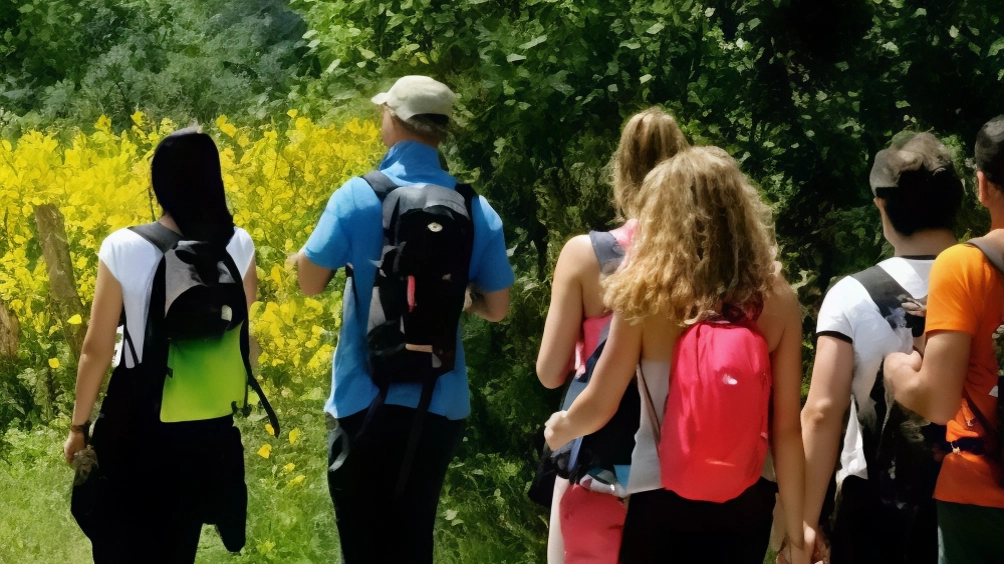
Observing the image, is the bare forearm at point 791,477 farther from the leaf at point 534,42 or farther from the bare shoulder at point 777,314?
the leaf at point 534,42

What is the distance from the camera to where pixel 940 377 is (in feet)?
8.79

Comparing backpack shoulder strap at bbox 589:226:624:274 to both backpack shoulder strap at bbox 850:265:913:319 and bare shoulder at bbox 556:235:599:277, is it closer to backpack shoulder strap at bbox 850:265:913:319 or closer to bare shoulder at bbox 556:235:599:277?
bare shoulder at bbox 556:235:599:277

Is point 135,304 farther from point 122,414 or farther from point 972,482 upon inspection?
point 972,482

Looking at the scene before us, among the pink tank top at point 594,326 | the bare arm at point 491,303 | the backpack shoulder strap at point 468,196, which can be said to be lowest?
the bare arm at point 491,303

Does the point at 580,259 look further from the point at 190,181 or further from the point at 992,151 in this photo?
the point at 190,181

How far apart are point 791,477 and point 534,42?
6.68ft

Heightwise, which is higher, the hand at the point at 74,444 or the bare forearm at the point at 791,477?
the hand at the point at 74,444

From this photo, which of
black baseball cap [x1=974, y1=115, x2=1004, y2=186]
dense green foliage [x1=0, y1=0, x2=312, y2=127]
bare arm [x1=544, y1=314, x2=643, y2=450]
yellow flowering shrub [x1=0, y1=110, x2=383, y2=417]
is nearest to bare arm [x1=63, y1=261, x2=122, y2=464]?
bare arm [x1=544, y1=314, x2=643, y2=450]

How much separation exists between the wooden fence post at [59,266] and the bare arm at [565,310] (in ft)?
14.2

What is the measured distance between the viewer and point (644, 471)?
2715 millimetres

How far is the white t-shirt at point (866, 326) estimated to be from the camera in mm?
2875

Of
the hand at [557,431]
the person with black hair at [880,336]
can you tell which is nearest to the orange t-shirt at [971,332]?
the person with black hair at [880,336]

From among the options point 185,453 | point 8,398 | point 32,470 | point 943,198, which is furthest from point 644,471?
point 8,398

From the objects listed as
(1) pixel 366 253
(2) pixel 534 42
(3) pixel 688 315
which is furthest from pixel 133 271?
(2) pixel 534 42
